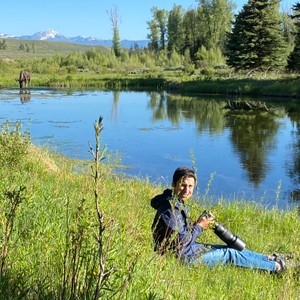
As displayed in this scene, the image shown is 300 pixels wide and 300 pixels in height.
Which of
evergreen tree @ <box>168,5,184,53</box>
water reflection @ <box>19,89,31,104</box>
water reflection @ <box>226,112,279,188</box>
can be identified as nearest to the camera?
water reflection @ <box>226,112,279,188</box>

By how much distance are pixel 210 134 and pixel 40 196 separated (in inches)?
510

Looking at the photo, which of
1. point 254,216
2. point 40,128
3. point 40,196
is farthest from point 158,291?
point 40,128

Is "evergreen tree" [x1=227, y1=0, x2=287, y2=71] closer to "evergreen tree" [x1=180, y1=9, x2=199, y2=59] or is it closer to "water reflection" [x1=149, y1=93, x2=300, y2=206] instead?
"water reflection" [x1=149, y1=93, x2=300, y2=206]

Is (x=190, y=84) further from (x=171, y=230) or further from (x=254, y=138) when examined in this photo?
(x=171, y=230)

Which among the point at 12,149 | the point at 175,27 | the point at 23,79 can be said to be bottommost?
the point at 12,149

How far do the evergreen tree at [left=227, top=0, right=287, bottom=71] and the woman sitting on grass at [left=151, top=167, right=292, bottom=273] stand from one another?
32871 millimetres

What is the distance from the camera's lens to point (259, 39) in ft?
117

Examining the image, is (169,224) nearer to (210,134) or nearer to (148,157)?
(148,157)

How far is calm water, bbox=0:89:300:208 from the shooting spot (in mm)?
10469

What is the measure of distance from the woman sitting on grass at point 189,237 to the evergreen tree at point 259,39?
32.9 m

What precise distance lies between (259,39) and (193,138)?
72.7 feet

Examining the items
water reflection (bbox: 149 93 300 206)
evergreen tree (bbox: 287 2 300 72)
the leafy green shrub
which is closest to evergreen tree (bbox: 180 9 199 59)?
evergreen tree (bbox: 287 2 300 72)

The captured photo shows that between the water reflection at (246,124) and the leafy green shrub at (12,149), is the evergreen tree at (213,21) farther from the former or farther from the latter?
the leafy green shrub at (12,149)

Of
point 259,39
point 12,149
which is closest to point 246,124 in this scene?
point 12,149
